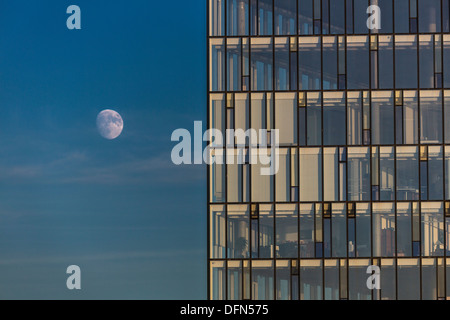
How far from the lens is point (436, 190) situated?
55.0 meters

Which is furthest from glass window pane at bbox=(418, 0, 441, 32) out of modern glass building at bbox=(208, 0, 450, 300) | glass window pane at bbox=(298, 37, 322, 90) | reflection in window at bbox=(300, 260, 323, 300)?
reflection in window at bbox=(300, 260, 323, 300)

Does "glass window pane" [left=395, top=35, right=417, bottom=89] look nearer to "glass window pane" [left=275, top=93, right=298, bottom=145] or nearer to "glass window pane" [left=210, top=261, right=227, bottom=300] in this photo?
"glass window pane" [left=275, top=93, right=298, bottom=145]

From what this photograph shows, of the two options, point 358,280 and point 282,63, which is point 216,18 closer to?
point 282,63

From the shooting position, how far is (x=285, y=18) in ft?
183

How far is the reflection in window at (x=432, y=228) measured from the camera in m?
54.8

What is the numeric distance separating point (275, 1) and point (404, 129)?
39.6ft

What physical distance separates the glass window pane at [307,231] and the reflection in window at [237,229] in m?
3.59

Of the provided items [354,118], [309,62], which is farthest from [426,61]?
[309,62]

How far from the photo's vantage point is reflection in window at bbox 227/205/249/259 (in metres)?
54.9

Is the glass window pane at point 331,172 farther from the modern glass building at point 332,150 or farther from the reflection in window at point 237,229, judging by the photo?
the reflection in window at point 237,229

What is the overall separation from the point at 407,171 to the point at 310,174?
6.39 m
